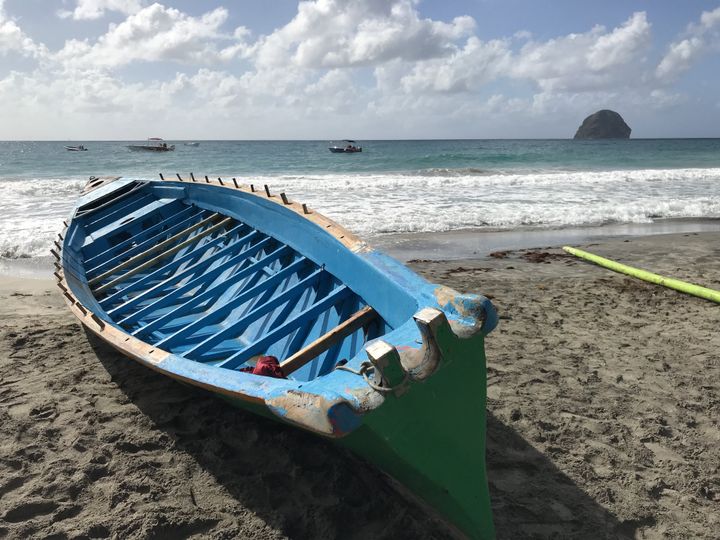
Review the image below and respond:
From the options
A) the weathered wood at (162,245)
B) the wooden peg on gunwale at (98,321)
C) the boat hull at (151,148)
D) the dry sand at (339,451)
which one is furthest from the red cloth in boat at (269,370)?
the boat hull at (151,148)

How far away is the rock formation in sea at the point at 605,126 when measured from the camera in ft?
423

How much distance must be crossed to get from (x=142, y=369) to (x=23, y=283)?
4.02 meters

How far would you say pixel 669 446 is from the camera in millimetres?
3074

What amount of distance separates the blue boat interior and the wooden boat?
0.02 metres

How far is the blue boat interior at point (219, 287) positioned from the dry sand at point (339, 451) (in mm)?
470

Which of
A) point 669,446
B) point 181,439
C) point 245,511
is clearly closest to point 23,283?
point 181,439

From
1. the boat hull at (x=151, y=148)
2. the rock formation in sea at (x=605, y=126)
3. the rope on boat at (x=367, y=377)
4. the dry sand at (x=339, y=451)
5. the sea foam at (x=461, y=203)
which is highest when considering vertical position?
the rock formation in sea at (x=605, y=126)

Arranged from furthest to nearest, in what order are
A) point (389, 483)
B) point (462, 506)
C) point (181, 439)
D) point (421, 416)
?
1. point (181, 439)
2. point (389, 483)
3. point (462, 506)
4. point (421, 416)

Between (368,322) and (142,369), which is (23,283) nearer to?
(142,369)

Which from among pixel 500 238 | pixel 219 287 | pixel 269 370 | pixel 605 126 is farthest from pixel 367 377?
pixel 605 126

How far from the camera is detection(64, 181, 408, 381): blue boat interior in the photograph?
3.12 meters

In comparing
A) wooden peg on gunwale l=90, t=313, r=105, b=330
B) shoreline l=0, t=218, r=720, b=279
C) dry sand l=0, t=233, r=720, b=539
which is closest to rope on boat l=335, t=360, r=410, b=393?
dry sand l=0, t=233, r=720, b=539

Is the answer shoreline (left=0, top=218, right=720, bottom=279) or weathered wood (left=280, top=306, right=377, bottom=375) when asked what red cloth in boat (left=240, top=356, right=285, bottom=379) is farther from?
shoreline (left=0, top=218, right=720, bottom=279)

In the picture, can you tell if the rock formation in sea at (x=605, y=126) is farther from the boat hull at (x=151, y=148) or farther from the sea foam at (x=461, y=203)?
the sea foam at (x=461, y=203)
